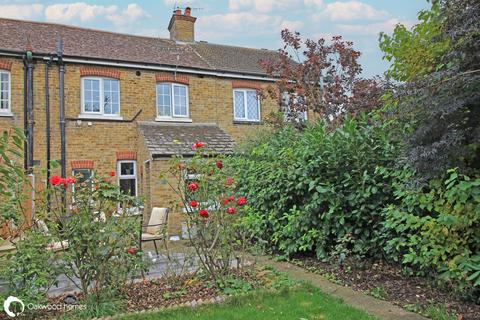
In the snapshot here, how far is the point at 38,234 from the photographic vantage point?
4.59m

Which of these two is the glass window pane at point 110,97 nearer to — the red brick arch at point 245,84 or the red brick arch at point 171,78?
the red brick arch at point 171,78

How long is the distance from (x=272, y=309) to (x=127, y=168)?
394 inches

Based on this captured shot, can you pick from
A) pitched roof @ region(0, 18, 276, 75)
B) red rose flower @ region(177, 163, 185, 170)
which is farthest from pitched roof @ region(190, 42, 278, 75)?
red rose flower @ region(177, 163, 185, 170)

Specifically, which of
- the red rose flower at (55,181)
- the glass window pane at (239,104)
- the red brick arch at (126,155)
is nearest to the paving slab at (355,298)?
the red rose flower at (55,181)

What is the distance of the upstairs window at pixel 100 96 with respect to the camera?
13105mm

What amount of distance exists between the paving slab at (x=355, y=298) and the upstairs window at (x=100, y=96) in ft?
30.0

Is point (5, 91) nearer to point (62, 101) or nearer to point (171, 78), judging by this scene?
point (62, 101)

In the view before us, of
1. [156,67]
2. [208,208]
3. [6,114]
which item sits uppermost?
[156,67]

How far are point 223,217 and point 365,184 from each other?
2087 millimetres

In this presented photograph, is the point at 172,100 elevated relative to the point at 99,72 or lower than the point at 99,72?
lower

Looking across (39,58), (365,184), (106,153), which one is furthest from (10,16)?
(365,184)

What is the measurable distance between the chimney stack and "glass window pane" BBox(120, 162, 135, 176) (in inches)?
268

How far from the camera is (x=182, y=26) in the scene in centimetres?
1770

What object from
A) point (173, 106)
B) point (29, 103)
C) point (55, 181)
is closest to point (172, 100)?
point (173, 106)
